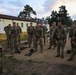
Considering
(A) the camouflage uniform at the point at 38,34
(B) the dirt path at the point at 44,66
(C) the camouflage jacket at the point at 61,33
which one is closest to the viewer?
(B) the dirt path at the point at 44,66

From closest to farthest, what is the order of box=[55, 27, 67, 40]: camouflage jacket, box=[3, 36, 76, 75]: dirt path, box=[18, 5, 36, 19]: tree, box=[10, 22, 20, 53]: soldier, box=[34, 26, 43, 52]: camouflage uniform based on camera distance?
box=[3, 36, 76, 75]: dirt path → box=[55, 27, 67, 40]: camouflage jacket → box=[34, 26, 43, 52]: camouflage uniform → box=[10, 22, 20, 53]: soldier → box=[18, 5, 36, 19]: tree

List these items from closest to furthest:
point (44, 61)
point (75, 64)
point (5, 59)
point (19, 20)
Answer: point (75, 64), point (44, 61), point (5, 59), point (19, 20)

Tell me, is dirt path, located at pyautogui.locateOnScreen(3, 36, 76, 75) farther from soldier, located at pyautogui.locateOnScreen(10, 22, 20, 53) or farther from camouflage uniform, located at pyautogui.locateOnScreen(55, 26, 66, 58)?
soldier, located at pyautogui.locateOnScreen(10, 22, 20, 53)

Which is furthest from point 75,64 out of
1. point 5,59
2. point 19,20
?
point 19,20

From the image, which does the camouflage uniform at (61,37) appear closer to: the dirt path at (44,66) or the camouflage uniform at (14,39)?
the dirt path at (44,66)

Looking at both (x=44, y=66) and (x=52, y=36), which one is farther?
(x=52, y=36)

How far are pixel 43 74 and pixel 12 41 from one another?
6108 mm

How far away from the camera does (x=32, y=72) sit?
10.2 metres

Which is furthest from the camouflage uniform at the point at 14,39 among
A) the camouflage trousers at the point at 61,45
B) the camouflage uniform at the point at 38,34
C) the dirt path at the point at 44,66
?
the camouflage trousers at the point at 61,45

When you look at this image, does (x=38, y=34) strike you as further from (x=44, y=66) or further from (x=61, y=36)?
(x=44, y=66)

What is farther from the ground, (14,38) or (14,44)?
(14,38)

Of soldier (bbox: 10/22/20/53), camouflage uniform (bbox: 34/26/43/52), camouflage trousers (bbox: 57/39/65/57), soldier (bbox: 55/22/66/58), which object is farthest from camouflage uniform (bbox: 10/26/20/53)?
soldier (bbox: 55/22/66/58)

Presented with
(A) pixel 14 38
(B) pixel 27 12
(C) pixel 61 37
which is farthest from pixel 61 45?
(B) pixel 27 12

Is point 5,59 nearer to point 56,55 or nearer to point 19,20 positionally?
point 56,55
